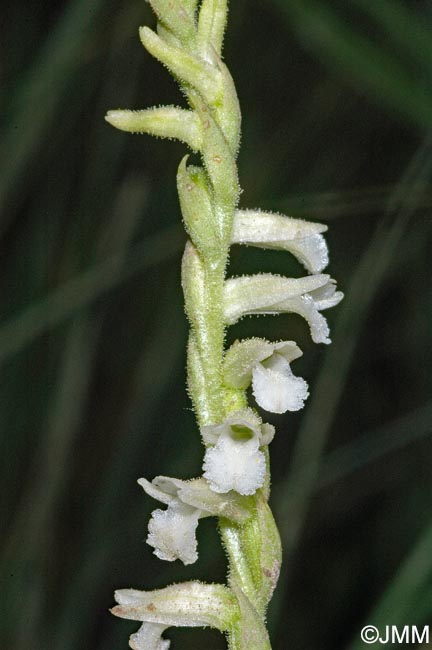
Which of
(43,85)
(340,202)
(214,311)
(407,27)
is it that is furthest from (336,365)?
(214,311)

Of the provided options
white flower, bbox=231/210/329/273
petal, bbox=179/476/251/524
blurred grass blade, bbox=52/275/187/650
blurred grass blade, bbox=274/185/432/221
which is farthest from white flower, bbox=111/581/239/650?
blurred grass blade, bbox=274/185/432/221

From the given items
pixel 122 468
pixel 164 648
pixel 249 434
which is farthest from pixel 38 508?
pixel 249 434

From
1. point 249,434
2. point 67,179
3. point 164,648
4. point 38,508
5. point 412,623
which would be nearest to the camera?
point 249,434

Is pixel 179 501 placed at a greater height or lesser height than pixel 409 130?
lesser

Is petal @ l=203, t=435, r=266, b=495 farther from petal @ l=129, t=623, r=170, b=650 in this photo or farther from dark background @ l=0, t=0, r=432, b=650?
dark background @ l=0, t=0, r=432, b=650

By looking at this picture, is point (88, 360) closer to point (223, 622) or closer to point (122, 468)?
point (122, 468)
